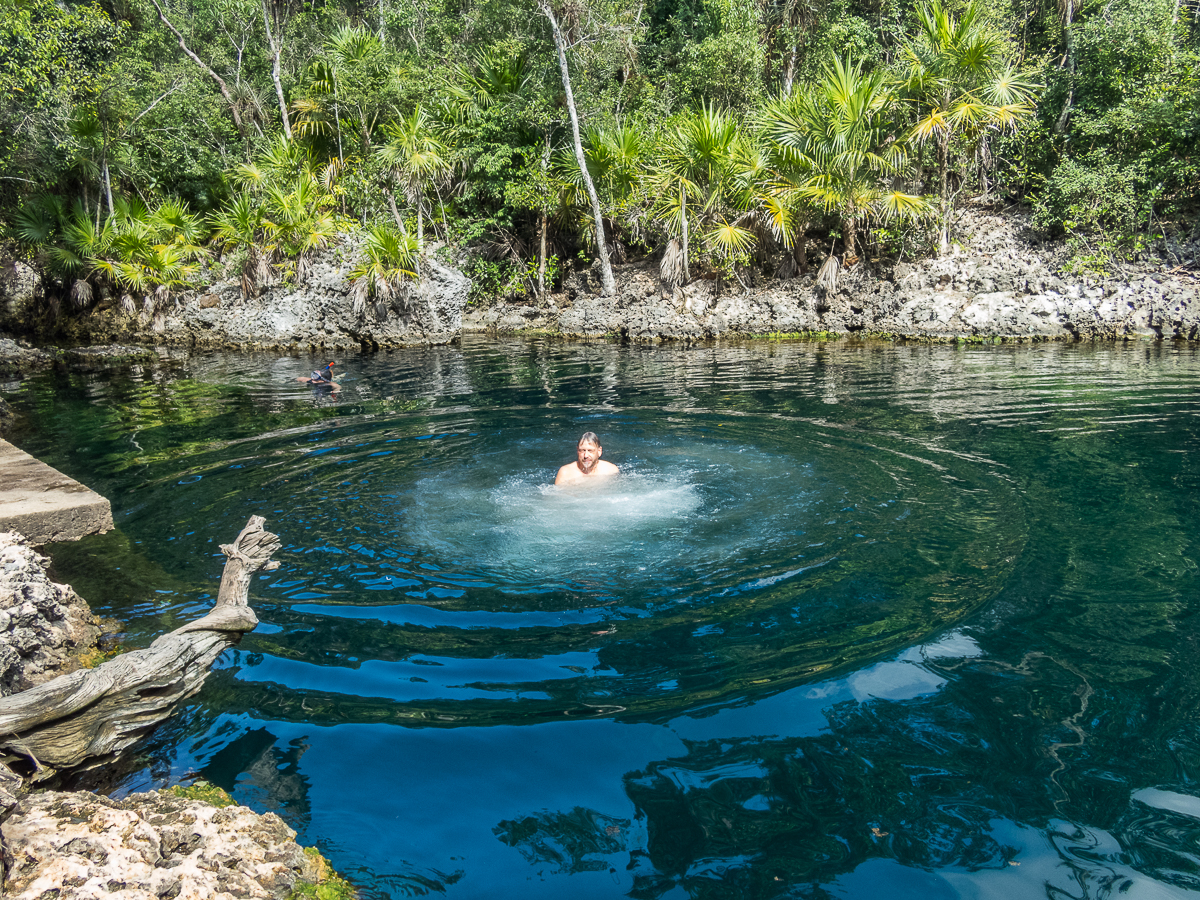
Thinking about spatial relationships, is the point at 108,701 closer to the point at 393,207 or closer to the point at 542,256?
the point at 542,256

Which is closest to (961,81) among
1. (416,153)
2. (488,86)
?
(488,86)

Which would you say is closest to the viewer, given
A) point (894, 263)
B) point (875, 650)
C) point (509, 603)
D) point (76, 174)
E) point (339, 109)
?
point (875, 650)

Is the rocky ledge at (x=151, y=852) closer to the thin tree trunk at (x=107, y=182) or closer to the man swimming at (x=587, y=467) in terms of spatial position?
the man swimming at (x=587, y=467)

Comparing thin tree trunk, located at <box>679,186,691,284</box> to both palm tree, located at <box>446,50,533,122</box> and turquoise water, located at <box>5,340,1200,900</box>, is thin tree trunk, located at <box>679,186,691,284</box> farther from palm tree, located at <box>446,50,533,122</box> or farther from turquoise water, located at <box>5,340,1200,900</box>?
turquoise water, located at <box>5,340,1200,900</box>

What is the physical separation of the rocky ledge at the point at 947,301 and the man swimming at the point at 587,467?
44.4 feet

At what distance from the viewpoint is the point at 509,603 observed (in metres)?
5.07

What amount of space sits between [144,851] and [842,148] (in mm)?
20567

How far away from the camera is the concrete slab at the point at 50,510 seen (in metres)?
4.89

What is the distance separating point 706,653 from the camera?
436 centimetres

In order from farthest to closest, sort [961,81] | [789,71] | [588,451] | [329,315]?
1. [789,71]
2. [329,315]
3. [961,81]
4. [588,451]

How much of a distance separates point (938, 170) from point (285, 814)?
22733mm

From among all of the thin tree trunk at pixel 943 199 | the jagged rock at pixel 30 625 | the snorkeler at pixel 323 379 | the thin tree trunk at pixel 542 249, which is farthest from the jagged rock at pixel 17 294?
the jagged rock at pixel 30 625

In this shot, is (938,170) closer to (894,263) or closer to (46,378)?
(894,263)

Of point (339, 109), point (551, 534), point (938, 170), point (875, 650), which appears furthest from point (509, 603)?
point (339, 109)
